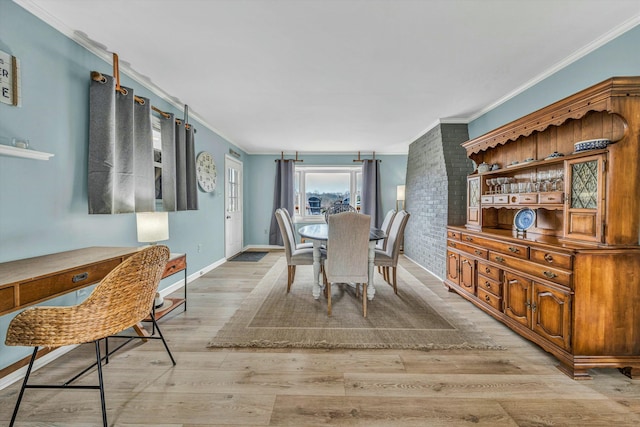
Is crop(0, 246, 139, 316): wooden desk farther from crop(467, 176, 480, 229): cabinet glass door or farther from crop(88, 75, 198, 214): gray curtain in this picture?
crop(467, 176, 480, 229): cabinet glass door

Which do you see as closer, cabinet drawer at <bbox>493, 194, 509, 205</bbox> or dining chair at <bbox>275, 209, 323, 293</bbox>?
cabinet drawer at <bbox>493, 194, 509, 205</bbox>

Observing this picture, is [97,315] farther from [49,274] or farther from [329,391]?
[329,391]

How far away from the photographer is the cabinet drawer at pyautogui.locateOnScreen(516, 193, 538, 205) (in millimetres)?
2344

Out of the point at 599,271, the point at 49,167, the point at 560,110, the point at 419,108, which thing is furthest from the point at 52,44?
the point at 599,271

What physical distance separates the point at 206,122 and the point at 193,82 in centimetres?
145

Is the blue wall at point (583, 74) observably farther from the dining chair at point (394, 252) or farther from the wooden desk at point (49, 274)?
the wooden desk at point (49, 274)

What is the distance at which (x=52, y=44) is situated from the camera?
1.84 m

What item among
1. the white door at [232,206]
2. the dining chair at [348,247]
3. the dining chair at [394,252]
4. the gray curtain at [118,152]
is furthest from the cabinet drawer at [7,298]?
the white door at [232,206]

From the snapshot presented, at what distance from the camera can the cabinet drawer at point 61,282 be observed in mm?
1259

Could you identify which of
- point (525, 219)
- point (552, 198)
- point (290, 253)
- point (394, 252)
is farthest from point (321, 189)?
point (552, 198)

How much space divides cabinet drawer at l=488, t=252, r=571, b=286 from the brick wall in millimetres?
1354

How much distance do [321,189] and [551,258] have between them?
16.0 feet

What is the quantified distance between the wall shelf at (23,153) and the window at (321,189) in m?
4.80

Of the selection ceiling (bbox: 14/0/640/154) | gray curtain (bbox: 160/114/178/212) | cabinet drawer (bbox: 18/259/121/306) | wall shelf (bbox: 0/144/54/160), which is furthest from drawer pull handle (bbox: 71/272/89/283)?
ceiling (bbox: 14/0/640/154)
